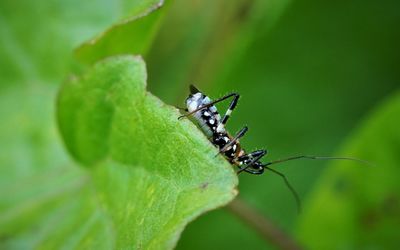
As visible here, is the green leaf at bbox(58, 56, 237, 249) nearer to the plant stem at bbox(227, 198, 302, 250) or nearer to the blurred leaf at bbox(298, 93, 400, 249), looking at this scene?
the plant stem at bbox(227, 198, 302, 250)

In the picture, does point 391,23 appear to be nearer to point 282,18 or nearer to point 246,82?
point 282,18

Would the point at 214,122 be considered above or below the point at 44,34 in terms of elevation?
below

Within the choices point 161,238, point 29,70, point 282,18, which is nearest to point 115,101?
point 161,238

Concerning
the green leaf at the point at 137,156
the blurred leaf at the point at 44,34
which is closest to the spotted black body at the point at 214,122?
the green leaf at the point at 137,156

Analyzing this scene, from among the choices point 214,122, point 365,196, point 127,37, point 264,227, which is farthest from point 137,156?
point 365,196

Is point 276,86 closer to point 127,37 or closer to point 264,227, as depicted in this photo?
point 264,227

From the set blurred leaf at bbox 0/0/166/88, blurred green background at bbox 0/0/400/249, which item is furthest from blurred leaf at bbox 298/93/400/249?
blurred leaf at bbox 0/0/166/88
